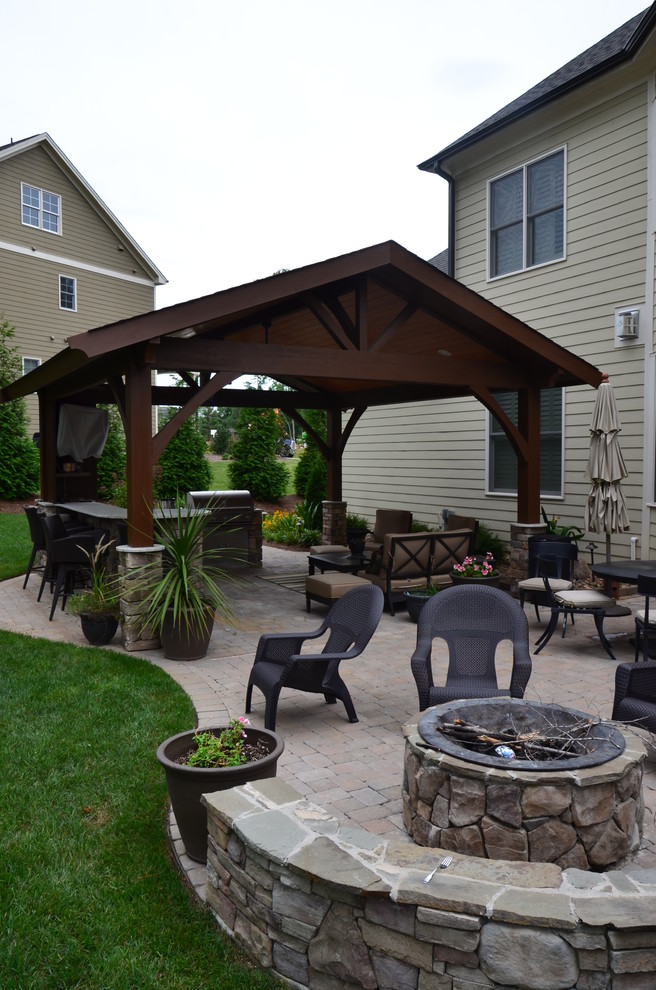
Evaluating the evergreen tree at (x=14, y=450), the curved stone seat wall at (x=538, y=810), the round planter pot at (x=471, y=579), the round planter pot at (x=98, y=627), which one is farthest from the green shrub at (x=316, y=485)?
the curved stone seat wall at (x=538, y=810)

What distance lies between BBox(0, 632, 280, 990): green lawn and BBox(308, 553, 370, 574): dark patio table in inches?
165

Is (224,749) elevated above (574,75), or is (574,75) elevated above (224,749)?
(574,75)

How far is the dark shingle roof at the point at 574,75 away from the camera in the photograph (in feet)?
28.9

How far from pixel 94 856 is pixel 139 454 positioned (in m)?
4.20

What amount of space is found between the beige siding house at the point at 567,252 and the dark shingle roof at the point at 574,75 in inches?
0.9

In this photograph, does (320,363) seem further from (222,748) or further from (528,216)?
(528,216)

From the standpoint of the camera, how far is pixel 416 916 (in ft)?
7.57

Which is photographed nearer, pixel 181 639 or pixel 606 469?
pixel 181 639

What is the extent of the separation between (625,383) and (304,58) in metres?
9.26

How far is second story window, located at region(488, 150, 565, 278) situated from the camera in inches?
418

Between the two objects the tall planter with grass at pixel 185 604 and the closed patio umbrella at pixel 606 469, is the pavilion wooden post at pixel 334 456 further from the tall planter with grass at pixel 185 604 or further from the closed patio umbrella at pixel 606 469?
the tall planter with grass at pixel 185 604

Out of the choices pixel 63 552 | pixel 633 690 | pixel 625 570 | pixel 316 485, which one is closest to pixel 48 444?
pixel 63 552

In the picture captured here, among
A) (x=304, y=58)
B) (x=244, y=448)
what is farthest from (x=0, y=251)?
(x=304, y=58)

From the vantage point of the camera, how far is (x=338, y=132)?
101ft
